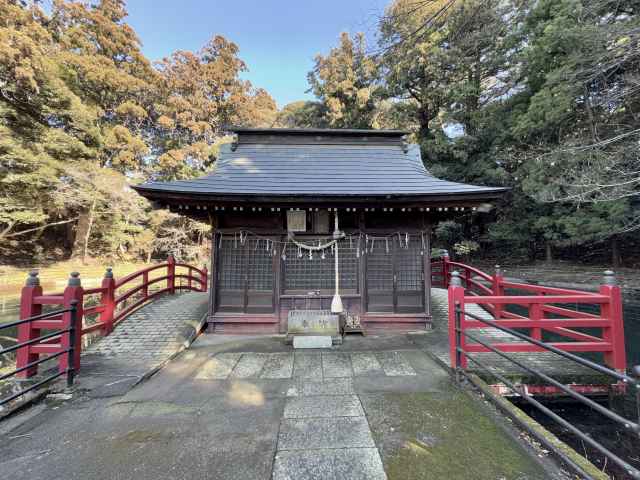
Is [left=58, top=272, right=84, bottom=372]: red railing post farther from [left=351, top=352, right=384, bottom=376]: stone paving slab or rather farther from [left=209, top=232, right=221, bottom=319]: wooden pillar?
[left=351, top=352, right=384, bottom=376]: stone paving slab

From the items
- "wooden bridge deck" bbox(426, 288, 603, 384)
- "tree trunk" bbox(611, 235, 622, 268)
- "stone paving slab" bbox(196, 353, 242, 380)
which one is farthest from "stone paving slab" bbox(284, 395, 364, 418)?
"tree trunk" bbox(611, 235, 622, 268)

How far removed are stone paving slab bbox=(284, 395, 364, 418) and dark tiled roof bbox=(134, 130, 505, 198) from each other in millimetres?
3383

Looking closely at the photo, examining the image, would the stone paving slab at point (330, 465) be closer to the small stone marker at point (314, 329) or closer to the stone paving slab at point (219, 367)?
the stone paving slab at point (219, 367)

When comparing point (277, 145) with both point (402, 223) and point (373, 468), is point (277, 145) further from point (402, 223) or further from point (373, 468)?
point (373, 468)

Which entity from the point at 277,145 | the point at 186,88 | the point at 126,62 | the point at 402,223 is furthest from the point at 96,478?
the point at 126,62

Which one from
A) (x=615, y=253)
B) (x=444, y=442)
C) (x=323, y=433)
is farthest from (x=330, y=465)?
(x=615, y=253)

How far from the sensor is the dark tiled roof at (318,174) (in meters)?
5.14

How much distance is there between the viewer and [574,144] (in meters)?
10.3

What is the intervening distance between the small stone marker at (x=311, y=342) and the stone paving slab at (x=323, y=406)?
5.33 ft

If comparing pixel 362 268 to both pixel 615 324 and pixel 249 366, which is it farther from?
pixel 615 324

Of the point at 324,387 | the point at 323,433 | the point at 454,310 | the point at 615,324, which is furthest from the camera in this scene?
the point at 615,324

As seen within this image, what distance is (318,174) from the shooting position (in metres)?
6.36

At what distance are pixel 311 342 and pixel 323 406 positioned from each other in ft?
6.09

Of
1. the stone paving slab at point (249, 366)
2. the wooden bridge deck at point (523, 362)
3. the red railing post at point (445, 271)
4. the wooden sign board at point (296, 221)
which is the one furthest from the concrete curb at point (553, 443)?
the red railing post at point (445, 271)
